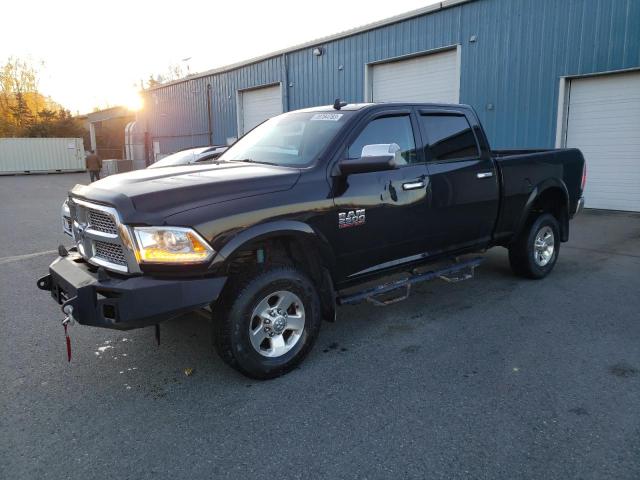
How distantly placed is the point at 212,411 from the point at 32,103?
53648 mm

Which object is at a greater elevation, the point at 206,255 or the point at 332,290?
the point at 206,255

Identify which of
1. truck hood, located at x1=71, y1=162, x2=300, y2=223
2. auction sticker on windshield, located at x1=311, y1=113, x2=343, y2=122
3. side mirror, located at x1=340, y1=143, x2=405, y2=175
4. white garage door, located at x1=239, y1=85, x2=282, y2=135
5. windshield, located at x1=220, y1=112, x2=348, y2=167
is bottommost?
truck hood, located at x1=71, y1=162, x2=300, y2=223

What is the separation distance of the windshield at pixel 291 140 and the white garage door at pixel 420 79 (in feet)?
30.4

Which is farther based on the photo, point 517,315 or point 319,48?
point 319,48

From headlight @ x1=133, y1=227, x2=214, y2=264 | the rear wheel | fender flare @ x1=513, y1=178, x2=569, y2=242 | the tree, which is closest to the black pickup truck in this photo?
headlight @ x1=133, y1=227, x2=214, y2=264

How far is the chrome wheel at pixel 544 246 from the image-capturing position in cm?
572

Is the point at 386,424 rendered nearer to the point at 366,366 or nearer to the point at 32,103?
the point at 366,366

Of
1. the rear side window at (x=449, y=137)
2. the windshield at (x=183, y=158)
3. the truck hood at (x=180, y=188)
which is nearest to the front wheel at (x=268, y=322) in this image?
the truck hood at (x=180, y=188)

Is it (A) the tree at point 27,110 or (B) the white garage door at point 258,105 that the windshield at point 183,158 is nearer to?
(B) the white garage door at point 258,105

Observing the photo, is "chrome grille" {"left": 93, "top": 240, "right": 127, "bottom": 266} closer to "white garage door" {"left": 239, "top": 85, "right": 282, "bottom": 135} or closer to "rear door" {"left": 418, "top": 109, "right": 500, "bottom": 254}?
"rear door" {"left": 418, "top": 109, "right": 500, "bottom": 254}

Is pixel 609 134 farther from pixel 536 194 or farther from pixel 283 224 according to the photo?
pixel 283 224

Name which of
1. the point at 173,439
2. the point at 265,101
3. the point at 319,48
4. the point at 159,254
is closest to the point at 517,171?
the point at 159,254

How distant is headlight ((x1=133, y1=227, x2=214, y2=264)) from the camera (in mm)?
2930

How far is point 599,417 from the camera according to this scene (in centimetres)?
291
